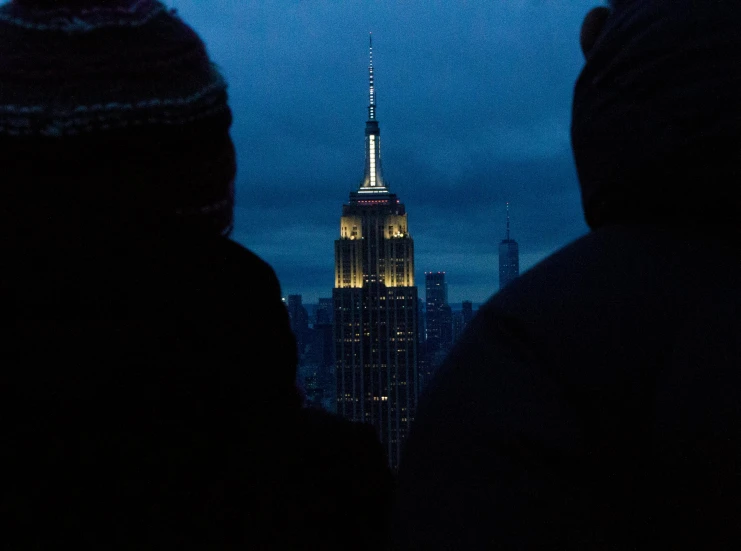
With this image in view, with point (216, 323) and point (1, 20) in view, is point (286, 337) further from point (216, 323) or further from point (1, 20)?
point (1, 20)

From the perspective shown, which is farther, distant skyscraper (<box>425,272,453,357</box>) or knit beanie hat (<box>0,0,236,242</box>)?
distant skyscraper (<box>425,272,453,357</box>)

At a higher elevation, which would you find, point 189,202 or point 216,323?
point 189,202

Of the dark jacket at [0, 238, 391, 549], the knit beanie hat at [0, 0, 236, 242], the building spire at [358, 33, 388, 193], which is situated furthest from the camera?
the building spire at [358, 33, 388, 193]

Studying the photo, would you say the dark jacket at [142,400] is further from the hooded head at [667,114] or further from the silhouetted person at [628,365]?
the hooded head at [667,114]

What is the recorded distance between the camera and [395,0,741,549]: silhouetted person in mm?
1034

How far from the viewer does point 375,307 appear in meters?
47.9

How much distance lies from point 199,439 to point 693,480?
2.36ft

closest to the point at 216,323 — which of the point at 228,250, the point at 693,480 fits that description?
the point at 228,250

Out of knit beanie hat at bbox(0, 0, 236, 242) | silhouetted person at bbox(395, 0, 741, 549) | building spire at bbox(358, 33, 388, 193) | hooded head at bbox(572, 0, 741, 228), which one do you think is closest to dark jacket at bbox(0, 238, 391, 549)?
knit beanie hat at bbox(0, 0, 236, 242)

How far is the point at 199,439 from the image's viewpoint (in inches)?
42.5

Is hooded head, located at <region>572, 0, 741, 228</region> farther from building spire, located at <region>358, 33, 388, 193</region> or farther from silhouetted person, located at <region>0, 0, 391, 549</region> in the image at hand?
building spire, located at <region>358, 33, 388, 193</region>

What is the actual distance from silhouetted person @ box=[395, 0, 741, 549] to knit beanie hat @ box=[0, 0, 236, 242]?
543 millimetres

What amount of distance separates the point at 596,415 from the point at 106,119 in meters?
0.94

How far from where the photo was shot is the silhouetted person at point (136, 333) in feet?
3.33
